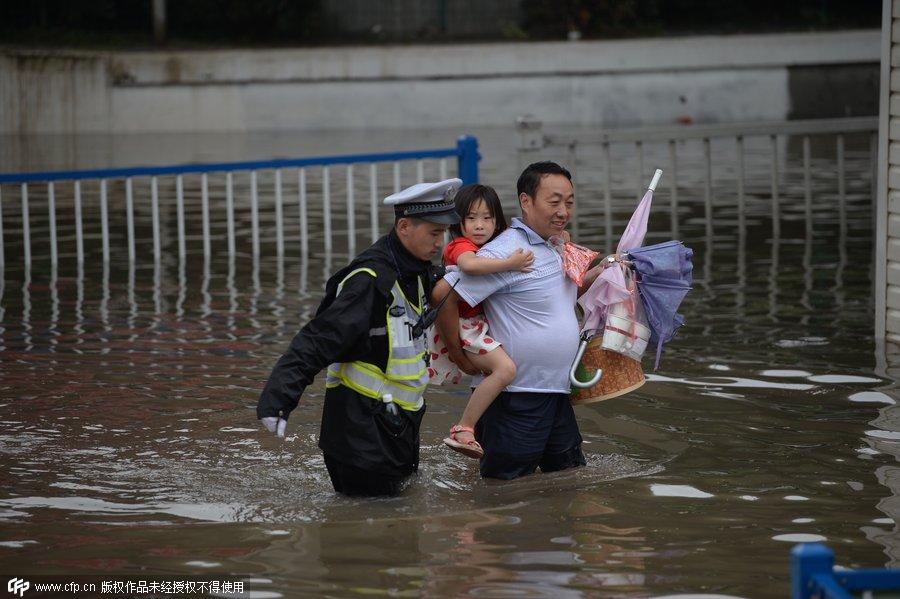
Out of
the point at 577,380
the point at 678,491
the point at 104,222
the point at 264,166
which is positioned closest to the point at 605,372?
the point at 577,380

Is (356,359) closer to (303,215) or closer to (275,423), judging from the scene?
(275,423)

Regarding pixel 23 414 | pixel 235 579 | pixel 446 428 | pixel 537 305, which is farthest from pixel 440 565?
pixel 23 414

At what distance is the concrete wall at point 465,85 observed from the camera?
29.2 m

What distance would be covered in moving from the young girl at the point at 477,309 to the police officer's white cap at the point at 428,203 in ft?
0.75

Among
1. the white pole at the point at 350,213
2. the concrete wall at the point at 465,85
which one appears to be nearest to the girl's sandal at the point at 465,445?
the white pole at the point at 350,213

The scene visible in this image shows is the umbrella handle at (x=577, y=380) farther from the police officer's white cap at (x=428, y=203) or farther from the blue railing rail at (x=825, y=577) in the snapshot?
the blue railing rail at (x=825, y=577)

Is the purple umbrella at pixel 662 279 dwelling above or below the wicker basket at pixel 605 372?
above

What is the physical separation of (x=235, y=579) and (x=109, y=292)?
7.10m

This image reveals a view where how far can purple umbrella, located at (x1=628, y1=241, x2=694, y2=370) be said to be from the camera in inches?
236

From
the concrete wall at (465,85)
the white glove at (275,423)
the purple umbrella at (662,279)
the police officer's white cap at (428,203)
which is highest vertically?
the concrete wall at (465,85)

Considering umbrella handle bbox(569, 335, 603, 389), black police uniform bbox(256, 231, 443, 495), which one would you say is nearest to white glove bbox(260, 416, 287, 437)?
black police uniform bbox(256, 231, 443, 495)

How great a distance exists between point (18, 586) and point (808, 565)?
9.58 feet

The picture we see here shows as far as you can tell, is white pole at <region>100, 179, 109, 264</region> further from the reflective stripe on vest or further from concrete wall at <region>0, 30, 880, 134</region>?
concrete wall at <region>0, 30, 880, 134</region>

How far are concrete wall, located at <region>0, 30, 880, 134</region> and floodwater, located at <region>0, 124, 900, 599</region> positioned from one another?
59.1 feet
